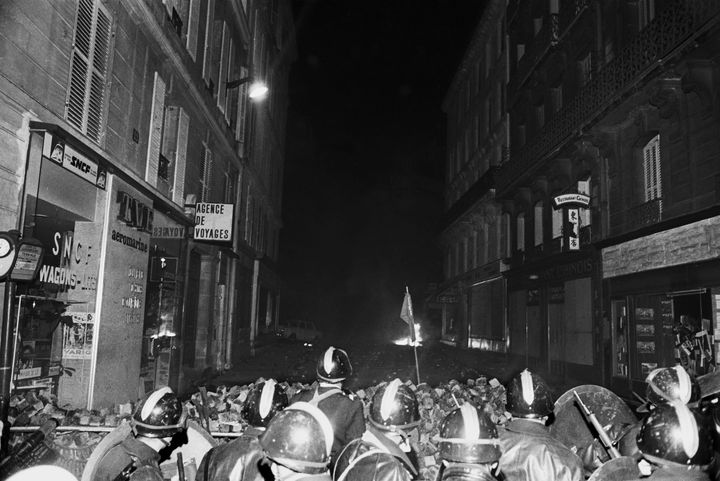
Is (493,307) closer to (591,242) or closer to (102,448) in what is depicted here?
(591,242)

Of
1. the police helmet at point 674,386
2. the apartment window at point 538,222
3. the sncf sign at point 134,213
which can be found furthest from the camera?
the apartment window at point 538,222

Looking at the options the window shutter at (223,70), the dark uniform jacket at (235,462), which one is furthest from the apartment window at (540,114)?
the dark uniform jacket at (235,462)

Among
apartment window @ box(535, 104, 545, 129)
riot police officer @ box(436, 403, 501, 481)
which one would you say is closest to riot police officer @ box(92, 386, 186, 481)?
riot police officer @ box(436, 403, 501, 481)

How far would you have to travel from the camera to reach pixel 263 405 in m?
4.05

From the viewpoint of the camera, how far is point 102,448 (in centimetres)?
359

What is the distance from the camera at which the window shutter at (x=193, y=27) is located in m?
15.0

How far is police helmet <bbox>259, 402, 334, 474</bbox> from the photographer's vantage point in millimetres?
2922

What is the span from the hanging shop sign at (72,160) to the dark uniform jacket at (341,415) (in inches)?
222

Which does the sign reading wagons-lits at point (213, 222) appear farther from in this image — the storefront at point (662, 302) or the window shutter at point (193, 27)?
the storefront at point (662, 302)

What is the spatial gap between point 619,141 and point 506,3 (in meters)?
17.3

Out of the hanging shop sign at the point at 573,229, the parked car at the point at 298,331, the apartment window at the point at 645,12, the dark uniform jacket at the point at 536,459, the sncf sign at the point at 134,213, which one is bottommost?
the parked car at the point at 298,331

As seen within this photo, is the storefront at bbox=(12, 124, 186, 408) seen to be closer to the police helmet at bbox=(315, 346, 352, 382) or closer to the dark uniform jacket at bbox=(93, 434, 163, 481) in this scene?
the dark uniform jacket at bbox=(93, 434, 163, 481)

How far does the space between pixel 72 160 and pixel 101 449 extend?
6121 mm

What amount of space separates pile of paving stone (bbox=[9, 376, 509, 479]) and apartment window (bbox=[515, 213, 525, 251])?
19.8m
